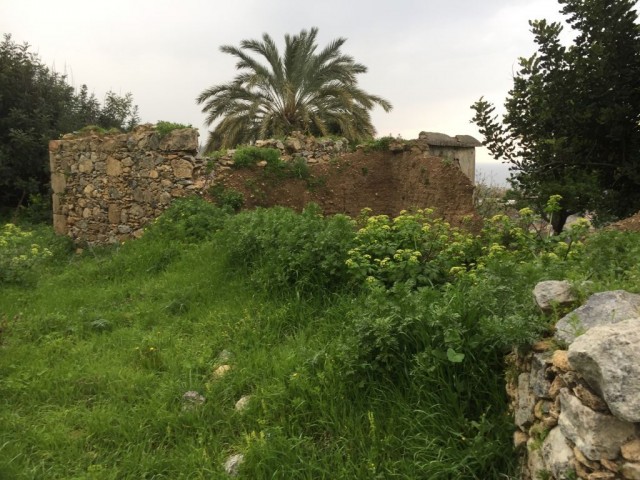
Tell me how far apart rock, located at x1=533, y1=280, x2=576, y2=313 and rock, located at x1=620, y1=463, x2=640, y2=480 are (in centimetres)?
73

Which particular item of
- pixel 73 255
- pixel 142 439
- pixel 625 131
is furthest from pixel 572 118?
pixel 73 255

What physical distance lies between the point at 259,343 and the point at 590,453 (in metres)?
2.54

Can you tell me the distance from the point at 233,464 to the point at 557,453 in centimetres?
157

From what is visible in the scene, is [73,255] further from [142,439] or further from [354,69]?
[354,69]

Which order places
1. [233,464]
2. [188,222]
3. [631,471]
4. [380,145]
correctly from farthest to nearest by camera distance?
1. [380,145]
2. [188,222]
3. [233,464]
4. [631,471]

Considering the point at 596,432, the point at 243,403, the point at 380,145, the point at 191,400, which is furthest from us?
the point at 380,145

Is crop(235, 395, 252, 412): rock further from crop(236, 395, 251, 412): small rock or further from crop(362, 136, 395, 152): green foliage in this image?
crop(362, 136, 395, 152): green foliage

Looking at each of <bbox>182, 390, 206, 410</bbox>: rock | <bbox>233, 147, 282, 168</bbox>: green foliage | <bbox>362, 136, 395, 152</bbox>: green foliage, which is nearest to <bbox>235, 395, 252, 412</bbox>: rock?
<bbox>182, 390, 206, 410</bbox>: rock

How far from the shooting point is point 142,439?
2.83 m

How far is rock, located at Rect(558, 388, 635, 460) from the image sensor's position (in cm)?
147

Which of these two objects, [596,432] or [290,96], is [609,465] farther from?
[290,96]

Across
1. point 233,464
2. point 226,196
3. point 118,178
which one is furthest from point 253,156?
point 233,464

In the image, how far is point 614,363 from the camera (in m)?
1.46

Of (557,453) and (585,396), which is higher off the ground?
(585,396)
